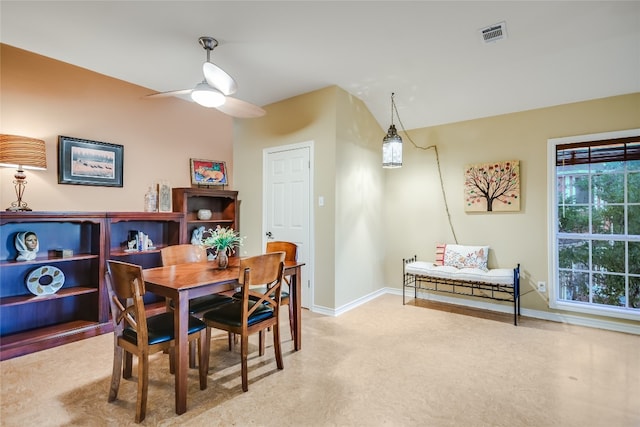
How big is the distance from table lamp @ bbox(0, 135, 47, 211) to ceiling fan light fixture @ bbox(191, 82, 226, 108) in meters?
1.51

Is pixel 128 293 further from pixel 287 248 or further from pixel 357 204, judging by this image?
pixel 357 204

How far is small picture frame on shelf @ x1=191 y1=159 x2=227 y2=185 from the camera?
14.3 feet

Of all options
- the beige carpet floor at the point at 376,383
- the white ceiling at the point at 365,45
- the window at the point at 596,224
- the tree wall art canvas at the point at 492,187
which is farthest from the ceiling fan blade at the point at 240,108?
the window at the point at 596,224

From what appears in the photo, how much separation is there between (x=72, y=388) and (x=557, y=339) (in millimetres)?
4068

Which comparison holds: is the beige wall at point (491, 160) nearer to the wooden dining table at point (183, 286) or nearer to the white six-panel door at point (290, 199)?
the white six-panel door at point (290, 199)

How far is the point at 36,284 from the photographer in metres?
2.95

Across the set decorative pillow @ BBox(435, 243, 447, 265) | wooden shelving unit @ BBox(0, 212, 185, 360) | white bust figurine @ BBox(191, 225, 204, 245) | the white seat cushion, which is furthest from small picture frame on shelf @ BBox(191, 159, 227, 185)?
→ decorative pillow @ BBox(435, 243, 447, 265)

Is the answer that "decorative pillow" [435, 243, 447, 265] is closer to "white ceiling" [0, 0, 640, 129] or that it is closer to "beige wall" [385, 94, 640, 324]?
"beige wall" [385, 94, 640, 324]

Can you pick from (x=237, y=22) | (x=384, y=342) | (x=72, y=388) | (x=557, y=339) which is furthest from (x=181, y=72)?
(x=557, y=339)

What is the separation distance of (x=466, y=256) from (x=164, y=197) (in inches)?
152

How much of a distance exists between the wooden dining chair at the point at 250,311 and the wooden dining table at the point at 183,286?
139mm

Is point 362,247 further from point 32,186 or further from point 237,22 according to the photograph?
point 32,186

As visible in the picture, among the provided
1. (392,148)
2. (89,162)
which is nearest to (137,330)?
(89,162)

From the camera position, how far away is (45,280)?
3.02 m
